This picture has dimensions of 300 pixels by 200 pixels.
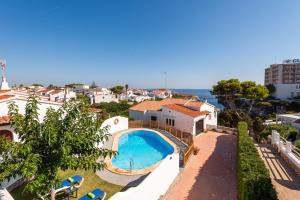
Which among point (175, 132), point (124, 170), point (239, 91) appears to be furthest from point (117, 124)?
point (239, 91)

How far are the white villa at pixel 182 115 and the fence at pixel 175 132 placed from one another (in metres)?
2.03

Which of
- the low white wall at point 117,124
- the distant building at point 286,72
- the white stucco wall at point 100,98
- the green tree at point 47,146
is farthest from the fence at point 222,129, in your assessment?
the distant building at point 286,72

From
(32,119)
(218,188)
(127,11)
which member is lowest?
(218,188)

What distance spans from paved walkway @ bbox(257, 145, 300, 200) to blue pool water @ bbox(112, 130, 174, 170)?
804 cm

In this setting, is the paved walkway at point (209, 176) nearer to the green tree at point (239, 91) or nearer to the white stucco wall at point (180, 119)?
the white stucco wall at point (180, 119)

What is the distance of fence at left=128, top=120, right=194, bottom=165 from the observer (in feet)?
50.6

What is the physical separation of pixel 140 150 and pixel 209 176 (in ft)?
29.3

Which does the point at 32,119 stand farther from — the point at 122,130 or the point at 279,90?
the point at 279,90

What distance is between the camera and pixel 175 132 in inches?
854

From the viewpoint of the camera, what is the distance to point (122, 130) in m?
23.7

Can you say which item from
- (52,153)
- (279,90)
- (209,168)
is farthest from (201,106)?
(279,90)

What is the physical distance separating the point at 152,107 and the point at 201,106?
765 cm

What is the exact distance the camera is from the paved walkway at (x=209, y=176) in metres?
10.5

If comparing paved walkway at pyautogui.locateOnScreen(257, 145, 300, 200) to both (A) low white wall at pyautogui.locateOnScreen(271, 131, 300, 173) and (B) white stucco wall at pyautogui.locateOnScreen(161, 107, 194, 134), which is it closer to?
(A) low white wall at pyautogui.locateOnScreen(271, 131, 300, 173)
